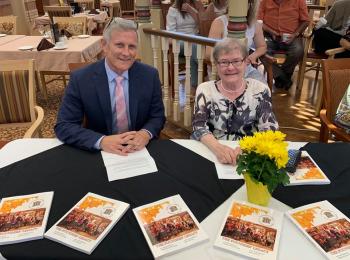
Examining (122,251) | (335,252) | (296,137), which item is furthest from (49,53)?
(335,252)

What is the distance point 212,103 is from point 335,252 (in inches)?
39.8

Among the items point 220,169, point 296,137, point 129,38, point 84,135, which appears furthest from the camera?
point 296,137

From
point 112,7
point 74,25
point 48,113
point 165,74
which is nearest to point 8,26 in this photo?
point 74,25

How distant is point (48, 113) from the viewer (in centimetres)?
380

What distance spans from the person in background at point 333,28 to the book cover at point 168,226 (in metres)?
3.50

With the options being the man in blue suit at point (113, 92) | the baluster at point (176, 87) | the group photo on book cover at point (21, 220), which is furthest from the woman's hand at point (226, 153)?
the baluster at point (176, 87)

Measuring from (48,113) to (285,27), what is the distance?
121 inches

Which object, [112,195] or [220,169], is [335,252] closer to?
[220,169]

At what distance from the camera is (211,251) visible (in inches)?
36.6

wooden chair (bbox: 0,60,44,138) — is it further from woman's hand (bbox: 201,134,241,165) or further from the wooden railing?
woman's hand (bbox: 201,134,241,165)

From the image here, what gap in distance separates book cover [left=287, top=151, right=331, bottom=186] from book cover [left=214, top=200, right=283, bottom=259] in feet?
0.77

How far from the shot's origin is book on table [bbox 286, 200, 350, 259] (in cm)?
93

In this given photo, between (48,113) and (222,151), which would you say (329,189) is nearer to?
(222,151)

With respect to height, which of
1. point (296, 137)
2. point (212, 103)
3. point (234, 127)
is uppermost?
point (212, 103)
